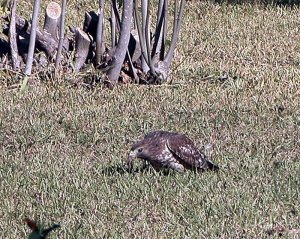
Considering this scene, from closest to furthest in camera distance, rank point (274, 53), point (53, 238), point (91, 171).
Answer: point (53, 238)
point (91, 171)
point (274, 53)

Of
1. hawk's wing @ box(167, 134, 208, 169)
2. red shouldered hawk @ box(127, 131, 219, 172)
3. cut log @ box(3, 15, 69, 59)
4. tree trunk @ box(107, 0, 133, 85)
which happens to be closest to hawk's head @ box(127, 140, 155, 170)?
red shouldered hawk @ box(127, 131, 219, 172)

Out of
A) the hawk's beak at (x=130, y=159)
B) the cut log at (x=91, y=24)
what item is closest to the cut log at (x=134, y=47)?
the cut log at (x=91, y=24)

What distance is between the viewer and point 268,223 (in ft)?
16.0

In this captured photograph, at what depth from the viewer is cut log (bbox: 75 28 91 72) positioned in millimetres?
A: 9484

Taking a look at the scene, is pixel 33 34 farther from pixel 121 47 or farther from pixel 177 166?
pixel 177 166

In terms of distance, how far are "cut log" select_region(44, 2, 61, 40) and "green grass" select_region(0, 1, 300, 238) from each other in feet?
3.03

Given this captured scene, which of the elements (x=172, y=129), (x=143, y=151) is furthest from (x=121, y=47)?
(x=143, y=151)

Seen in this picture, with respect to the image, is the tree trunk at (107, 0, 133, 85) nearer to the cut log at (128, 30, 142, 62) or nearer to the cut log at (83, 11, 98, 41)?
the cut log at (128, 30, 142, 62)

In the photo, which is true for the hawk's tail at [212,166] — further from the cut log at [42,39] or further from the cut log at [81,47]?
the cut log at [42,39]

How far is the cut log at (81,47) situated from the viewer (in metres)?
9.48

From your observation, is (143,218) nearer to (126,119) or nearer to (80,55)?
(126,119)

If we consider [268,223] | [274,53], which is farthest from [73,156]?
[274,53]

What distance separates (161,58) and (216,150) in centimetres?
325

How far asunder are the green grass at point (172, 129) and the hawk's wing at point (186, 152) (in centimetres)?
9
